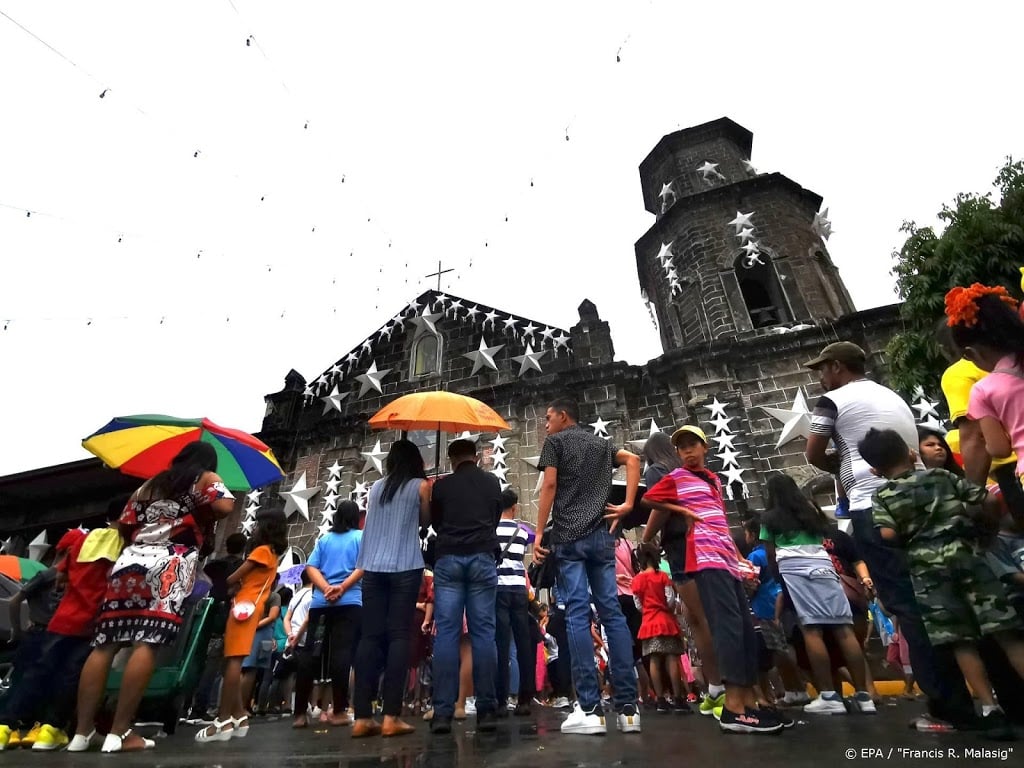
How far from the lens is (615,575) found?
316 centimetres

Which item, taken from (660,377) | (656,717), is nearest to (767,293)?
(660,377)

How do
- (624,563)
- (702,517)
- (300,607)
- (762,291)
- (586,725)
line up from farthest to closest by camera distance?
(762,291) → (300,607) → (624,563) → (702,517) → (586,725)

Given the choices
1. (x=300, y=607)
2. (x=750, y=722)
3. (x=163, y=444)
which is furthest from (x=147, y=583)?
(x=300, y=607)

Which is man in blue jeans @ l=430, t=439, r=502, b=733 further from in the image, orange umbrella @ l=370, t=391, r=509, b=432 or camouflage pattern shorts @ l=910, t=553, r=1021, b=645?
camouflage pattern shorts @ l=910, t=553, r=1021, b=645

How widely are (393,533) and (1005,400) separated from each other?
3061 millimetres

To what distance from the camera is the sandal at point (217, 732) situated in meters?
3.19

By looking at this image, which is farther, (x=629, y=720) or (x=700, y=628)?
(x=700, y=628)

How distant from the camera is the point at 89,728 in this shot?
2.72 meters

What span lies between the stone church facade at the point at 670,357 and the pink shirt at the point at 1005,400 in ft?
22.1

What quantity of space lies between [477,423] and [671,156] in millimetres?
13620

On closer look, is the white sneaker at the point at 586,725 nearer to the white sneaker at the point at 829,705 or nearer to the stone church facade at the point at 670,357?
the white sneaker at the point at 829,705

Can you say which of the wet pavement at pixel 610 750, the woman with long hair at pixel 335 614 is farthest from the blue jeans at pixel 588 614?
the woman with long hair at pixel 335 614

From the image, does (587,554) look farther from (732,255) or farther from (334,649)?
(732,255)

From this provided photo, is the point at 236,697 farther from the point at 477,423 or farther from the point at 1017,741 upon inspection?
the point at 1017,741
